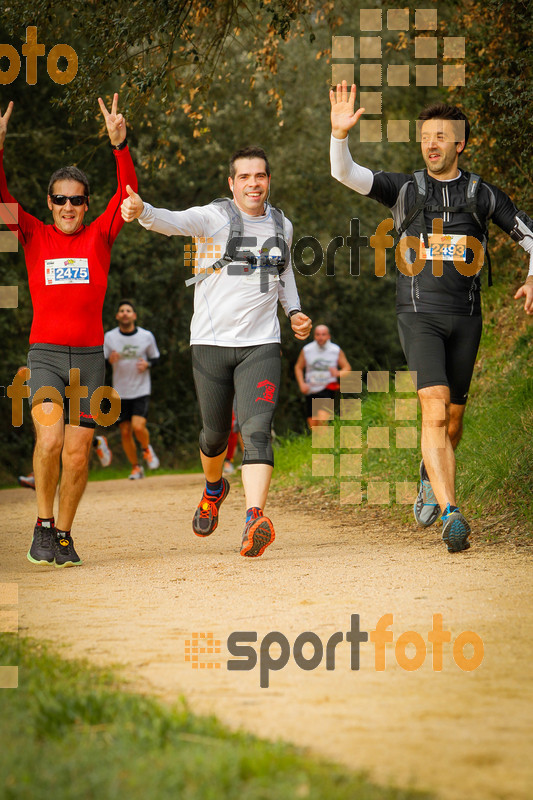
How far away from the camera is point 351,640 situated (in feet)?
13.4

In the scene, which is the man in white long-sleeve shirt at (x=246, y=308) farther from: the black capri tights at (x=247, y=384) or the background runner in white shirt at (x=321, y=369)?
the background runner in white shirt at (x=321, y=369)

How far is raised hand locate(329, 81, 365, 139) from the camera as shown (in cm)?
600

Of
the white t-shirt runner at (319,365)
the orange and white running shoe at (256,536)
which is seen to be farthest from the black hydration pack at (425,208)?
the white t-shirt runner at (319,365)

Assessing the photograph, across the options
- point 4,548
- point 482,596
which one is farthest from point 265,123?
point 482,596

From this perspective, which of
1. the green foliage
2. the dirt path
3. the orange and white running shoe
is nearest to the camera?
the dirt path

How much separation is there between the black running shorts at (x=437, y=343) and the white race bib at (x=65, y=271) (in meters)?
2.00

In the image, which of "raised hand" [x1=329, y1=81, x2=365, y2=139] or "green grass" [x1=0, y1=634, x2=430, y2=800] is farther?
"raised hand" [x1=329, y1=81, x2=365, y2=139]

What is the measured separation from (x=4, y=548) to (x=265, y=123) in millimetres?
17653

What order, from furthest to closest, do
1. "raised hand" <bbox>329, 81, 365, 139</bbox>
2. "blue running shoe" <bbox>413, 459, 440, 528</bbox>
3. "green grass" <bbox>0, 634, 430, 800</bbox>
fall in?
"blue running shoe" <bbox>413, 459, 440, 528</bbox> → "raised hand" <bbox>329, 81, 365, 139</bbox> → "green grass" <bbox>0, 634, 430, 800</bbox>

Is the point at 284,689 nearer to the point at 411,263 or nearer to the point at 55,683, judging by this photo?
the point at 55,683

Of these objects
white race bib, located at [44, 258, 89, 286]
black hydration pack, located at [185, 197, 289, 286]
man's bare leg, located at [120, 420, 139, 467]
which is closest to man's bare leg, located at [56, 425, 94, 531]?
white race bib, located at [44, 258, 89, 286]

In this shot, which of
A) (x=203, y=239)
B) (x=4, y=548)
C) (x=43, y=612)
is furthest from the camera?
(x=4, y=548)

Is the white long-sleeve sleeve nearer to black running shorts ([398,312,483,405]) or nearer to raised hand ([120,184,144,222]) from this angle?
black running shorts ([398,312,483,405])

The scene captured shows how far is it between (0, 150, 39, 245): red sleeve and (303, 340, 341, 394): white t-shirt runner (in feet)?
28.2
